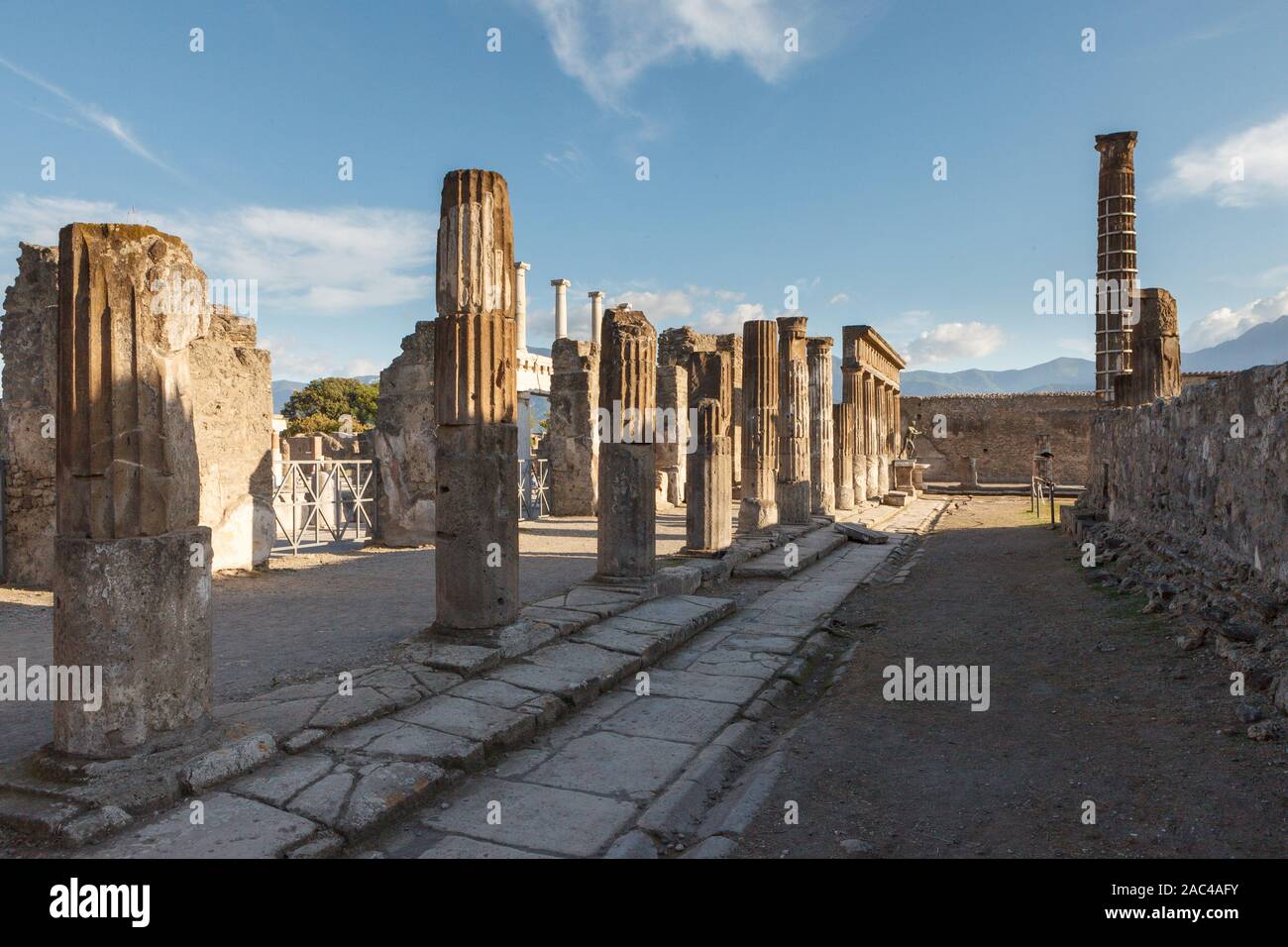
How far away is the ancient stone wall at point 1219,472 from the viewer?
615 centimetres

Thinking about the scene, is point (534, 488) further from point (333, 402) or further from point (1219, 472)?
point (333, 402)

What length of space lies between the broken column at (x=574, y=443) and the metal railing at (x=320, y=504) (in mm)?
4224

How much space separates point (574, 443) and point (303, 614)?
1155 cm

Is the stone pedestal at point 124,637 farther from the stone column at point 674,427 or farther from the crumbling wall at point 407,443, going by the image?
the stone column at point 674,427

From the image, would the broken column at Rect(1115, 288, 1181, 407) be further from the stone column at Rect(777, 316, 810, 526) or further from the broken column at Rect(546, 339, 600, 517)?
the broken column at Rect(546, 339, 600, 517)

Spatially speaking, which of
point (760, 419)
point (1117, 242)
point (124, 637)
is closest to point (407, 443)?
point (760, 419)

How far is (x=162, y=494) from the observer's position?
4020 mm

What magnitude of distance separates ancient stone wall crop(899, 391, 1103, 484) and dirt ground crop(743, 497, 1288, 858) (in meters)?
30.8

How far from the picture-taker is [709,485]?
1130cm
